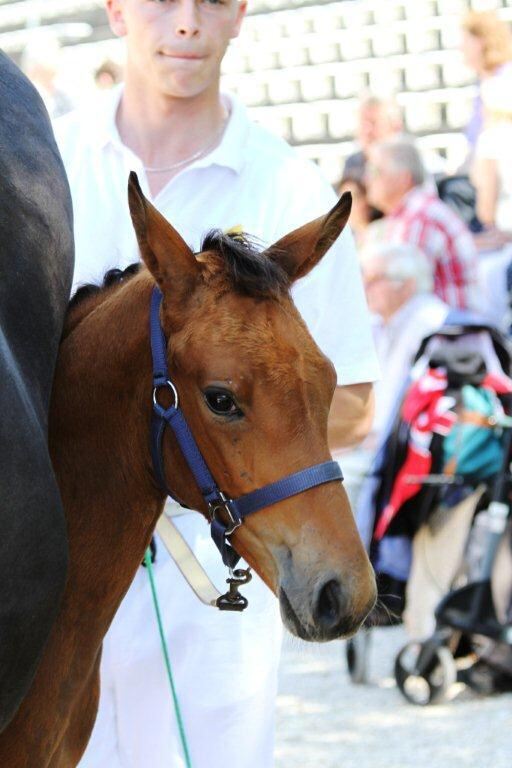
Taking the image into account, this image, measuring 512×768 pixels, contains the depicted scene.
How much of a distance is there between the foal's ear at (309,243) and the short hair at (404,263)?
447cm

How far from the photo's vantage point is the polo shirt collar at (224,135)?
330cm

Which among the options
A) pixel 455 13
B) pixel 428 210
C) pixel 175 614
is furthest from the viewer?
pixel 455 13

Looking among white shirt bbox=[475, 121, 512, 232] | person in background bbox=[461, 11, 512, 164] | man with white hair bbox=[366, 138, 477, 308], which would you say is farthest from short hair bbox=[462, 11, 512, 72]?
man with white hair bbox=[366, 138, 477, 308]

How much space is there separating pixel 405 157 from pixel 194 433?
588 centimetres

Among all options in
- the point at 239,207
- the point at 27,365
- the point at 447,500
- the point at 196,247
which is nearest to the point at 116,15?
the point at 239,207

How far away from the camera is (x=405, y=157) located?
822 centimetres

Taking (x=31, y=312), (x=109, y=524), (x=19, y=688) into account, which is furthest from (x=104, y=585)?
(x=31, y=312)

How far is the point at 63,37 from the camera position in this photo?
1638 cm

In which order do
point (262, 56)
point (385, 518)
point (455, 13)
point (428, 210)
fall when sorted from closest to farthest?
point (385, 518)
point (428, 210)
point (455, 13)
point (262, 56)

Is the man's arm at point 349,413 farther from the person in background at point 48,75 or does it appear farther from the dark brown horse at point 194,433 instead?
the person in background at point 48,75

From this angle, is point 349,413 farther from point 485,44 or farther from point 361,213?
point 485,44

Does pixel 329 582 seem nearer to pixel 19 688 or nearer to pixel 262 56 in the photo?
pixel 19 688

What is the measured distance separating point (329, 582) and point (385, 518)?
401 centimetres

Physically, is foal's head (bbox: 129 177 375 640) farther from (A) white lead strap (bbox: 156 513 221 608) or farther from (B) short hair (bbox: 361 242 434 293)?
(B) short hair (bbox: 361 242 434 293)
